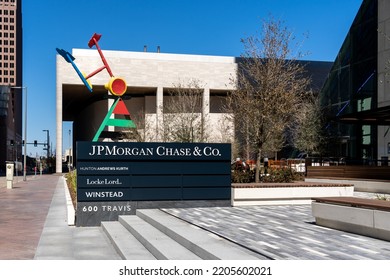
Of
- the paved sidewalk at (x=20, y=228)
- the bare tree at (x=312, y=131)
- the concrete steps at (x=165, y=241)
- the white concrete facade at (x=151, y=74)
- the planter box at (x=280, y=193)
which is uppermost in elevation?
the white concrete facade at (x=151, y=74)

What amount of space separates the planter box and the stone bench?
4001 millimetres

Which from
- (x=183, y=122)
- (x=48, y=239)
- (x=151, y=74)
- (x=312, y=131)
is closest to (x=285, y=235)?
(x=48, y=239)

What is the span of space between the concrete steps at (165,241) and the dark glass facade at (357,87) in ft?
85.5

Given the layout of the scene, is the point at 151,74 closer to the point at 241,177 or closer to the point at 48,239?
the point at 241,177

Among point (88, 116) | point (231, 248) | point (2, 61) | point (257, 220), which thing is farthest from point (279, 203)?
point (2, 61)

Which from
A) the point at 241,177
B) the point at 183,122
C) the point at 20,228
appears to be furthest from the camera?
the point at 183,122

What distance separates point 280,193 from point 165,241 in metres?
6.30

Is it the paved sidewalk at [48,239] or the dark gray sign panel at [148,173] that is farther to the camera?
the dark gray sign panel at [148,173]

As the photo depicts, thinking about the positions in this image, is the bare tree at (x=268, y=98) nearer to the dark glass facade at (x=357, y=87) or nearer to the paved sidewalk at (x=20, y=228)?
the paved sidewalk at (x=20, y=228)

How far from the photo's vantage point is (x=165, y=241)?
8.55 metres

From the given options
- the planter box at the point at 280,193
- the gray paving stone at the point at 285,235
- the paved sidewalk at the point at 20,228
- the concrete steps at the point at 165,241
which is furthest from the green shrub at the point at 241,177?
the paved sidewalk at the point at 20,228

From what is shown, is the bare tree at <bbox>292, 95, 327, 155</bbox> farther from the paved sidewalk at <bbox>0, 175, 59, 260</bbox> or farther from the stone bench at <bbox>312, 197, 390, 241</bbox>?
the stone bench at <bbox>312, 197, 390, 241</bbox>

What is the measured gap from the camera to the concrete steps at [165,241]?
703cm

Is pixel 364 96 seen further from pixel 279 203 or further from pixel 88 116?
pixel 88 116
